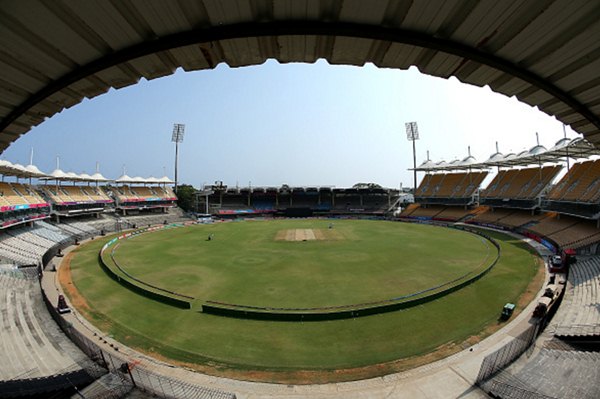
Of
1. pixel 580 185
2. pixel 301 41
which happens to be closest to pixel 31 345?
pixel 301 41

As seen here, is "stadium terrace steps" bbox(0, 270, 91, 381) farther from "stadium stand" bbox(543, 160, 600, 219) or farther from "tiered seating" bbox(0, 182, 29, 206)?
"stadium stand" bbox(543, 160, 600, 219)

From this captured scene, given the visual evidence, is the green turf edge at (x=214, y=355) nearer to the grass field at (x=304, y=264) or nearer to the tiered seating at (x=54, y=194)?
the grass field at (x=304, y=264)

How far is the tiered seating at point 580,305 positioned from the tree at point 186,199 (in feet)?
276

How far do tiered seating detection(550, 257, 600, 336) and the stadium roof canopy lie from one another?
497 inches

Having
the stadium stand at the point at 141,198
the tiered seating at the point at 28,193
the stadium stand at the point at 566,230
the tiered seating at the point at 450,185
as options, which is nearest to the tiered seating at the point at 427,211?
the tiered seating at the point at 450,185

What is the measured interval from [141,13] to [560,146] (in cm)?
5679

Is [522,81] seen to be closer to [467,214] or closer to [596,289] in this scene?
[596,289]

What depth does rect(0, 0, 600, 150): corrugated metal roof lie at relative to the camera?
3.50 m

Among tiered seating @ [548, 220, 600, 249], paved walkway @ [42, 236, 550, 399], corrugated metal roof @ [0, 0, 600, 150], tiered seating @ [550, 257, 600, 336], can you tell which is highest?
corrugated metal roof @ [0, 0, 600, 150]

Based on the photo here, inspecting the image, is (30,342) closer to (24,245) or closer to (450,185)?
(24,245)

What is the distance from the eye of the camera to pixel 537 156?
4897cm

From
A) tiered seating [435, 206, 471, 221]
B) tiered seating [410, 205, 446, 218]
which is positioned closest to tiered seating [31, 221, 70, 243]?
tiered seating [410, 205, 446, 218]

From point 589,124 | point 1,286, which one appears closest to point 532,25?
point 589,124

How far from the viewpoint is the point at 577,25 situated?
3549mm
